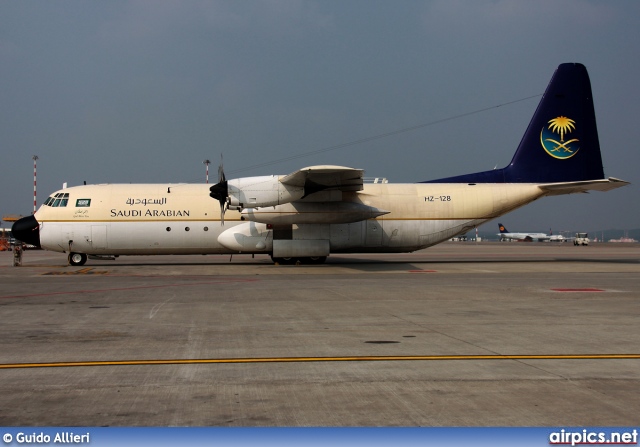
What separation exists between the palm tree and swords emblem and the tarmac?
43.7 ft

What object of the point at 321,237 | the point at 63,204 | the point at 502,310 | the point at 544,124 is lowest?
the point at 502,310

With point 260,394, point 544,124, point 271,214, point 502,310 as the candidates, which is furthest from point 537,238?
point 260,394

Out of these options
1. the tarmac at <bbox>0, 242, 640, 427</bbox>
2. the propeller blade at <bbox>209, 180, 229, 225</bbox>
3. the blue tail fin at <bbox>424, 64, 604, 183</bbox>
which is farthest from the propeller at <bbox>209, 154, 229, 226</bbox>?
the blue tail fin at <bbox>424, 64, 604, 183</bbox>

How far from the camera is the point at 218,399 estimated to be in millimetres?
6387

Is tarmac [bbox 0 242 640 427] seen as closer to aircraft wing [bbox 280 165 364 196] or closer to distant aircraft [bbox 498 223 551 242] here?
aircraft wing [bbox 280 165 364 196]

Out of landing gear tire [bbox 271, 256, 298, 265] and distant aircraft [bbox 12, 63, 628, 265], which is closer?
distant aircraft [bbox 12, 63, 628, 265]

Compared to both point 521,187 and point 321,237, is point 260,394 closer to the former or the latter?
point 321,237

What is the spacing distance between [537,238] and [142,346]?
12562cm

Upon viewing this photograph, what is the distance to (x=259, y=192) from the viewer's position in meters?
25.8

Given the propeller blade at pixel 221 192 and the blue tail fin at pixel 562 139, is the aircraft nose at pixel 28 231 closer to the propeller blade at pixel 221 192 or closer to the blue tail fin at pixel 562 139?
the propeller blade at pixel 221 192

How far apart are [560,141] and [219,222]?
58.0 ft

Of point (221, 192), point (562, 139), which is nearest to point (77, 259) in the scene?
point (221, 192)

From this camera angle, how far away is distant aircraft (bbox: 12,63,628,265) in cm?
2744

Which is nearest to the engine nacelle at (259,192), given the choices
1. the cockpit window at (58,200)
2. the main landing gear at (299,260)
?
the main landing gear at (299,260)
